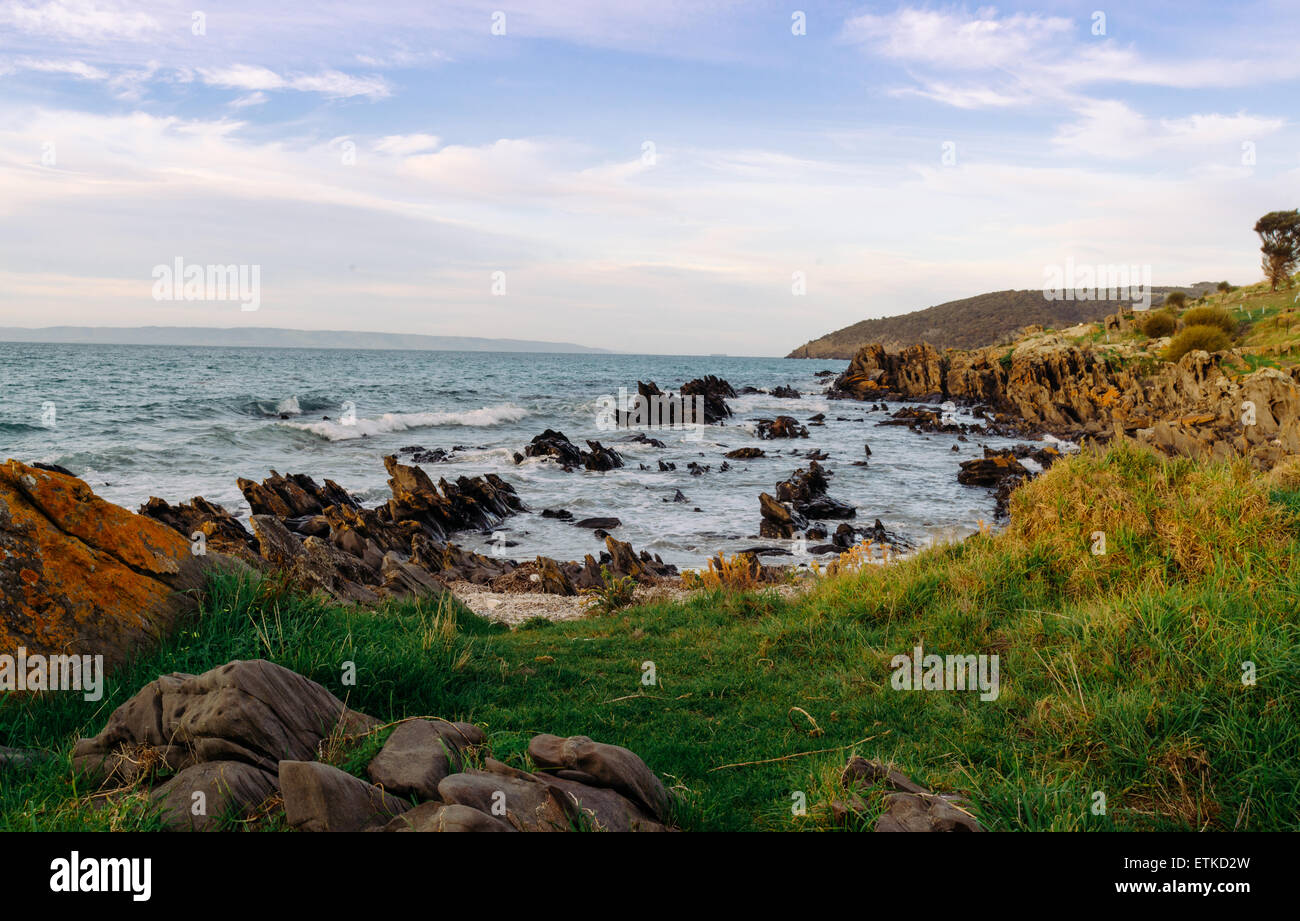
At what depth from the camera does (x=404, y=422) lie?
140 feet

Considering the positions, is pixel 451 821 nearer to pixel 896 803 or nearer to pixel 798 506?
pixel 896 803

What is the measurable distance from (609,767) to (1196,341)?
47.5 m

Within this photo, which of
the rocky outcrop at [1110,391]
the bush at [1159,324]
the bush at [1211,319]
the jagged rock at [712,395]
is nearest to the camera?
the rocky outcrop at [1110,391]

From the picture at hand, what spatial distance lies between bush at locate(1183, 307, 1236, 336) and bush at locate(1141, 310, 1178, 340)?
1.94 metres

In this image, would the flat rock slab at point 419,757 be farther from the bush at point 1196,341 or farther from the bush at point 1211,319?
the bush at point 1211,319

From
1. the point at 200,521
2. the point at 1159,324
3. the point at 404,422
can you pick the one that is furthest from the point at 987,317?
the point at 200,521

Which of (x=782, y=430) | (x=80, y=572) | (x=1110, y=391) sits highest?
(x=1110, y=391)

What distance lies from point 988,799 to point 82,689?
5.99 metres

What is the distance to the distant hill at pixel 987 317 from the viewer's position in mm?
132625

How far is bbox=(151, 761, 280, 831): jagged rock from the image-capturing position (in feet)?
12.0

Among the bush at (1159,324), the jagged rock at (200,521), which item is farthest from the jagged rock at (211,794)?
the bush at (1159,324)

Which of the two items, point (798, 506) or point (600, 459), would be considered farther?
point (600, 459)

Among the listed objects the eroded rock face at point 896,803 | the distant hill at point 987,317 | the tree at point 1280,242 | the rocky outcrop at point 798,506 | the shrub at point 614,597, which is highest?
the distant hill at point 987,317

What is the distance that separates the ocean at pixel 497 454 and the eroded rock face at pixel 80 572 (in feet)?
33.8
